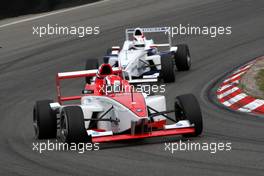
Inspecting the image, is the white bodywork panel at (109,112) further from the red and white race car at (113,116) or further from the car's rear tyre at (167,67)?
the car's rear tyre at (167,67)

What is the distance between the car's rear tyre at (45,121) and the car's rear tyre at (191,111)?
212 centimetres

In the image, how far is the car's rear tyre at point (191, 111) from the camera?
13312mm

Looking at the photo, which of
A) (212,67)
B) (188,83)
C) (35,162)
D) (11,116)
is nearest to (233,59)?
(212,67)

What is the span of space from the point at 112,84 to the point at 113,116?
821 millimetres

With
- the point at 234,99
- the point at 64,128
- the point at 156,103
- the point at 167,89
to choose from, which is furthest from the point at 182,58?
the point at 64,128

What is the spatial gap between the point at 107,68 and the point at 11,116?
3281mm

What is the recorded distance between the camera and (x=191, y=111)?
1339 centimetres

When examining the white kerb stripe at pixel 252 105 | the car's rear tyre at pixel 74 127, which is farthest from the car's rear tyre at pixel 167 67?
the car's rear tyre at pixel 74 127

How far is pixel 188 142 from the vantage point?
1304 centimetres

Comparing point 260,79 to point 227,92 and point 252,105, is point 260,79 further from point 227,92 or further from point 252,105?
point 252,105

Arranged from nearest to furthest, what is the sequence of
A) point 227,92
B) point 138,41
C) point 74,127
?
point 74,127 < point 227,92 < point 138,41

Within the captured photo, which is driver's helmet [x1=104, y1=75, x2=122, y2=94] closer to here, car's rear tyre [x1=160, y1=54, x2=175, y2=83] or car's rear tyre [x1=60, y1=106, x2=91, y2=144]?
car's rear tyre [x1=60, y1=106, x2=91, y2=144]

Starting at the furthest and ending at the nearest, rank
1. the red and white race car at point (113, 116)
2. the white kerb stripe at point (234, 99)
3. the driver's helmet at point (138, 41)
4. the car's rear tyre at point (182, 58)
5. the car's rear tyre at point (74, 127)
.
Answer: the car's rear tyre at point (182, 58)
the driver's helmet at point (138, 41)
the white kerb stripe at point (234, 99)
the red and white race car at point (113, 116)
the car's rear tyre at point (74, 127)

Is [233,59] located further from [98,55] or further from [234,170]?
[234,170]
